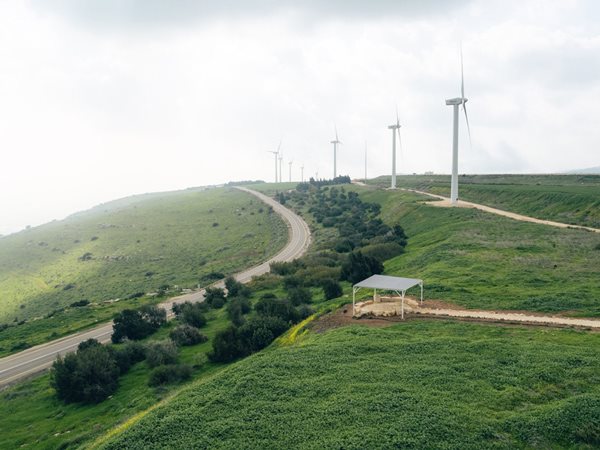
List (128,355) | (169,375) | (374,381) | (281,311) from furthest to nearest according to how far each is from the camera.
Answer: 1. (281,311)
2. (128,355)
3. (169,375)
4. (374,381)

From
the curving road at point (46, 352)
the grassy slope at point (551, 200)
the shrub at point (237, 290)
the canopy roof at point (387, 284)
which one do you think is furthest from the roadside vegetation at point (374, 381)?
the grassy slope at point (551, 200)

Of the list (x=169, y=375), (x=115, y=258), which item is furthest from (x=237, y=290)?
(x=115, y=258)

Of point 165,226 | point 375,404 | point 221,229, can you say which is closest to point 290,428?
point 375,404

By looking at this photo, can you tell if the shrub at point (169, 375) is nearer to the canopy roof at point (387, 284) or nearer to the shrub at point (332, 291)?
the canopy roof at point (387, 284)

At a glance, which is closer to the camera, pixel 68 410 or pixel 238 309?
pixel 68 410

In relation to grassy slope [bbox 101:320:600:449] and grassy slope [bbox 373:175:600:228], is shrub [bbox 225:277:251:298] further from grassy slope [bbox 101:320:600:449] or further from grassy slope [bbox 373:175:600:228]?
grassy slope [bbox 373:175:600:228]

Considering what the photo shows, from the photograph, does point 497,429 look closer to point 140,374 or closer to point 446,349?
point 446,349

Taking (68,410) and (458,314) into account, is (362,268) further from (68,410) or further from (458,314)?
(68,410)
